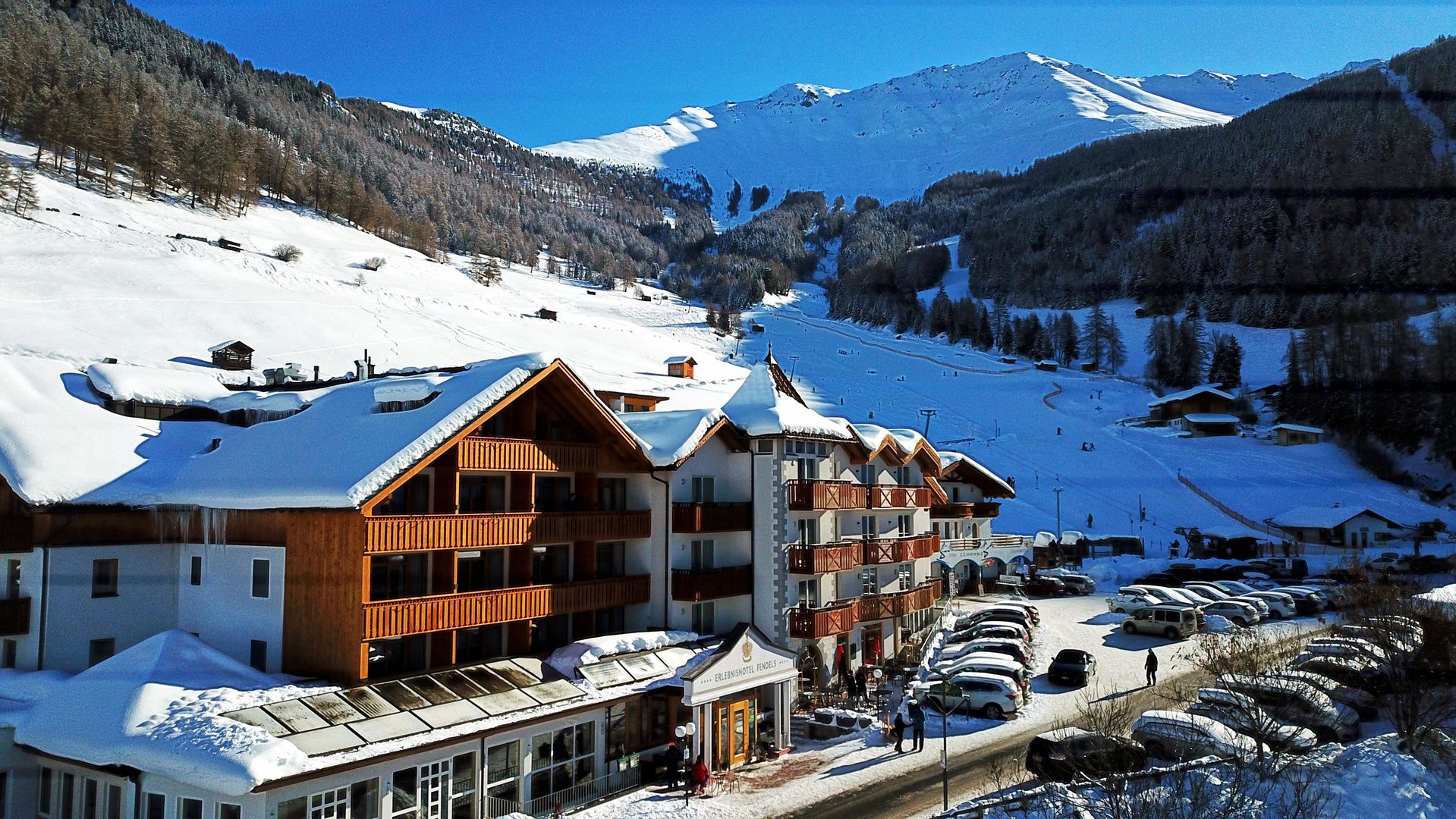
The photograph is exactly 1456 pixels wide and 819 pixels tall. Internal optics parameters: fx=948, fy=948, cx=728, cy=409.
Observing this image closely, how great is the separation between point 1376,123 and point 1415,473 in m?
130

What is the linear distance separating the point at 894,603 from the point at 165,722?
86.3 ft

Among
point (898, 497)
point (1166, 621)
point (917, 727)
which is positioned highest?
point (898, 497)

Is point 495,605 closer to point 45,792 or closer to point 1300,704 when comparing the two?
point 45,792

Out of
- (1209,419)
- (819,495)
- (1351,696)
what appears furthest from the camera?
(1209,419)

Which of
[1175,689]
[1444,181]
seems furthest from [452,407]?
[1444,181]

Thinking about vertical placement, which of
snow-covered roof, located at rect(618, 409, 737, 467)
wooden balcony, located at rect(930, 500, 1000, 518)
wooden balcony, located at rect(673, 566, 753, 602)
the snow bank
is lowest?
the snow bank

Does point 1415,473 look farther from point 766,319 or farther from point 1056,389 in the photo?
point 766,319

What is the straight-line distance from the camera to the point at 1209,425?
106188 millimetres

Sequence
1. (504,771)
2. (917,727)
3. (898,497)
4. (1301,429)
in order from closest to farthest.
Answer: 1. (504,771)
2. (917,727)
3. (898,497)
4. (1301,429)

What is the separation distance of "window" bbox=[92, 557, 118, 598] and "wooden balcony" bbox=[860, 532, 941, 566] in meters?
24.7

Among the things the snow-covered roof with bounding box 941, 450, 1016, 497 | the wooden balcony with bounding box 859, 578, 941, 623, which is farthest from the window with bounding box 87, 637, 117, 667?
the snow-covered roof with bounding box 941, 450, 1016, 497

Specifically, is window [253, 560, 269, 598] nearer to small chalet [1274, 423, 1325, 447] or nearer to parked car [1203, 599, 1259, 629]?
parked car [1203, 599, 1259, 629]

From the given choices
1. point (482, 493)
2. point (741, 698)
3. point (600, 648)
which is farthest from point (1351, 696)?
point (482, 493)

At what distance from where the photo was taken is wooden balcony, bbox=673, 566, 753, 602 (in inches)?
1207
